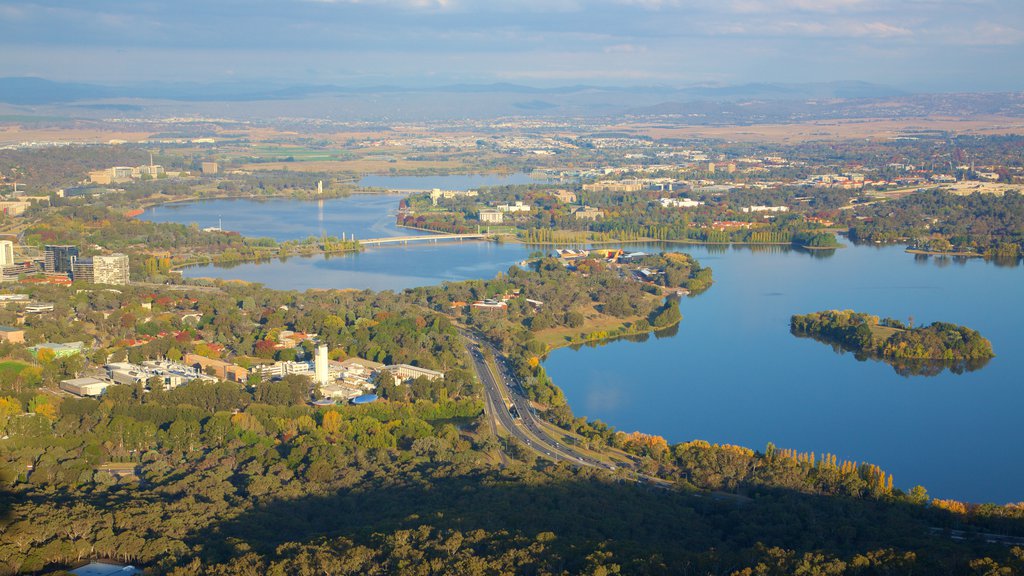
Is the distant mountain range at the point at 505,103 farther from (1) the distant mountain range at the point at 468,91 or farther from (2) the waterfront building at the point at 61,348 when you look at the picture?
(2) the waterfront building at the point at 61,348

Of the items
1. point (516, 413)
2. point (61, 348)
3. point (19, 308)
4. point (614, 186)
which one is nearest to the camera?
point (516, 413)

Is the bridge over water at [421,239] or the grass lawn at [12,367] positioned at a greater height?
the grass lawn at [12,367]

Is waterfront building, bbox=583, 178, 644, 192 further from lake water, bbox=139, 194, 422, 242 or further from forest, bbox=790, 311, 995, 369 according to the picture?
forest, bbox=790, 311, 995, 369

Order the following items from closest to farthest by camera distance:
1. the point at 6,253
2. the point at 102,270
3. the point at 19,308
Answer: the point at 19,308, the point at 102,270, the point at 6,253

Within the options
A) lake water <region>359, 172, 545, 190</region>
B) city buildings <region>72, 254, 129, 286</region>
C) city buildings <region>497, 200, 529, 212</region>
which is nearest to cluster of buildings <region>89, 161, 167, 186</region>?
lake water <region>359, 172, 545, 190</region>

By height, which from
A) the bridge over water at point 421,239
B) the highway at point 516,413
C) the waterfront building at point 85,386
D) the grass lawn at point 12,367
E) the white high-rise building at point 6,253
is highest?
the white high-rise building at point 6,253

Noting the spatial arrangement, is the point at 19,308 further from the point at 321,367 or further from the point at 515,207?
the point at 515,207

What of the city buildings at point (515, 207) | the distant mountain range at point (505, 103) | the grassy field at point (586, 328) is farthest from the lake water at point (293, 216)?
the distant mountain range at point (505, 103)

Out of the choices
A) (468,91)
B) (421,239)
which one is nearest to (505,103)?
(468,91)
